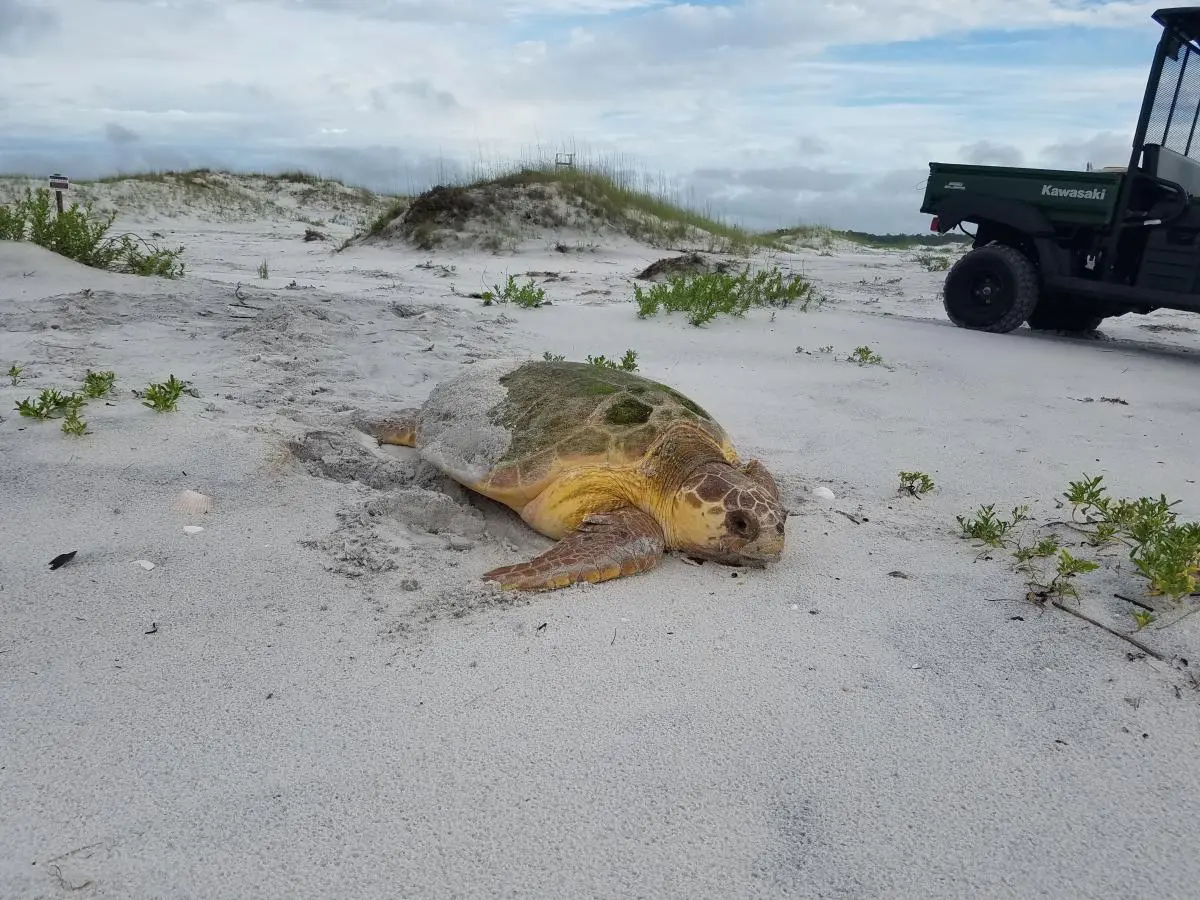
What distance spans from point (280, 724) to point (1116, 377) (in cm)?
578

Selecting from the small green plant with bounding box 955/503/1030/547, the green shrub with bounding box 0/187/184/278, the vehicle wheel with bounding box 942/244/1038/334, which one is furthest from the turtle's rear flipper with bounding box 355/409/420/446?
the vehicle wheel with bounding box 942/244/1038/334

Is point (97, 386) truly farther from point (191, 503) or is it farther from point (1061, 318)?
point (1061, 318)

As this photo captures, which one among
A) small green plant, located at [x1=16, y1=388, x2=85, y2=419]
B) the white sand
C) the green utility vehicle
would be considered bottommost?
the white sand

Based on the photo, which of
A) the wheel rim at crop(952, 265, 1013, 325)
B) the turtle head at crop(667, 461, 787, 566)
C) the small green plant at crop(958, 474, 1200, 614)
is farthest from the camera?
the wheel rim at crop(952, 265, 1013, 325)

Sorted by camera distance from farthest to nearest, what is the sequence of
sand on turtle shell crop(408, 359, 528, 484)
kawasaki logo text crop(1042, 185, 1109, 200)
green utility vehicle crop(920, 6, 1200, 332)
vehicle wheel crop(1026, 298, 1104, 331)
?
vehicle wheel crop(1026, 298, 1104, 331) < kawasaki logo text crop(1042, 185, 1109, 200) < green utility vehicle crop(920, 6, 1200, 332) < sand on turtle shell crop(408, 359, 528, 484)

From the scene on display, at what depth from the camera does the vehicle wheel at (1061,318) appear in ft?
23.8

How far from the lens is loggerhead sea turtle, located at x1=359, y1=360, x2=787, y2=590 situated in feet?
8.02

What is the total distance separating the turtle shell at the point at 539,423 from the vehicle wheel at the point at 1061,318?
5703 millimetres

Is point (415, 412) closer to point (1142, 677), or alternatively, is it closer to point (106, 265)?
point (1142, 677)

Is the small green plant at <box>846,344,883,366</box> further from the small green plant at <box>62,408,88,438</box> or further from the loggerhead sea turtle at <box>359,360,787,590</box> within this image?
the small green plant at <box>62,408,88,438</box>

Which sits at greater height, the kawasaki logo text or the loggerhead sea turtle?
the kawasaki logo text

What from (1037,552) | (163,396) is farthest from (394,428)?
(1037,552)

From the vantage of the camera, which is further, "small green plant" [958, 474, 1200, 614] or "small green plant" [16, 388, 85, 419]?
"small green plant" [16, 388, 85, 419]

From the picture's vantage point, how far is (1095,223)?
6215 mm
